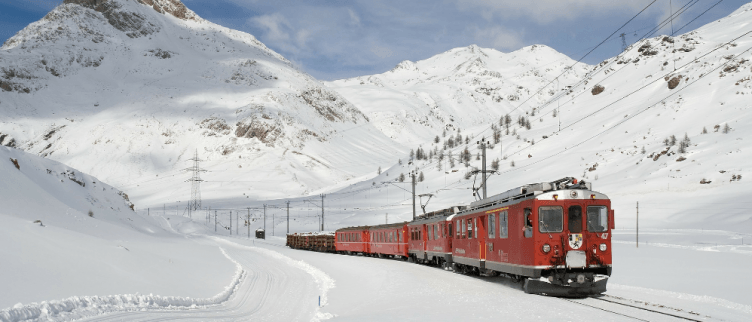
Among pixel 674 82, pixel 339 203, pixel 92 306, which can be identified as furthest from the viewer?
pixel 339 203

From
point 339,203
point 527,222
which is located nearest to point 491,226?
point 527,222

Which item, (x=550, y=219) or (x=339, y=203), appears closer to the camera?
(x=550, y=219)

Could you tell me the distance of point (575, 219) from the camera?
17531mm

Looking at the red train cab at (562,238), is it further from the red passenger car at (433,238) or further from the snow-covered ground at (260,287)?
the red passenger car at (433,238)

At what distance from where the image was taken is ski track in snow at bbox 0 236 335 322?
11.3 m

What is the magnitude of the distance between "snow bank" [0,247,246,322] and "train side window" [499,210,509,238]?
10210mm

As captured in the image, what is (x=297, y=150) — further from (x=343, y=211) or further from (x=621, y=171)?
(x=621, y=171)

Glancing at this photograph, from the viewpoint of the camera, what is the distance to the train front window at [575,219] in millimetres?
17453

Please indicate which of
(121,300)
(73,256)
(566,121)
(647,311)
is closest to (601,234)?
(647,311)

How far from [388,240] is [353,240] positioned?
1003cm

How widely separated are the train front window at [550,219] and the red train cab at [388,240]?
23.3 m

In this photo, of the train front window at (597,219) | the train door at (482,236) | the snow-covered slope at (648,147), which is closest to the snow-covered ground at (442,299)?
the train door at (482,236)

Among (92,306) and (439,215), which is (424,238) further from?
(92,306)

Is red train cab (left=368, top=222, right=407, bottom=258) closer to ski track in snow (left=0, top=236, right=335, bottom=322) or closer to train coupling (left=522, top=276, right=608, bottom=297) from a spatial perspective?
ski track in snow (left=0, top=236, right=335, bottom=322)
